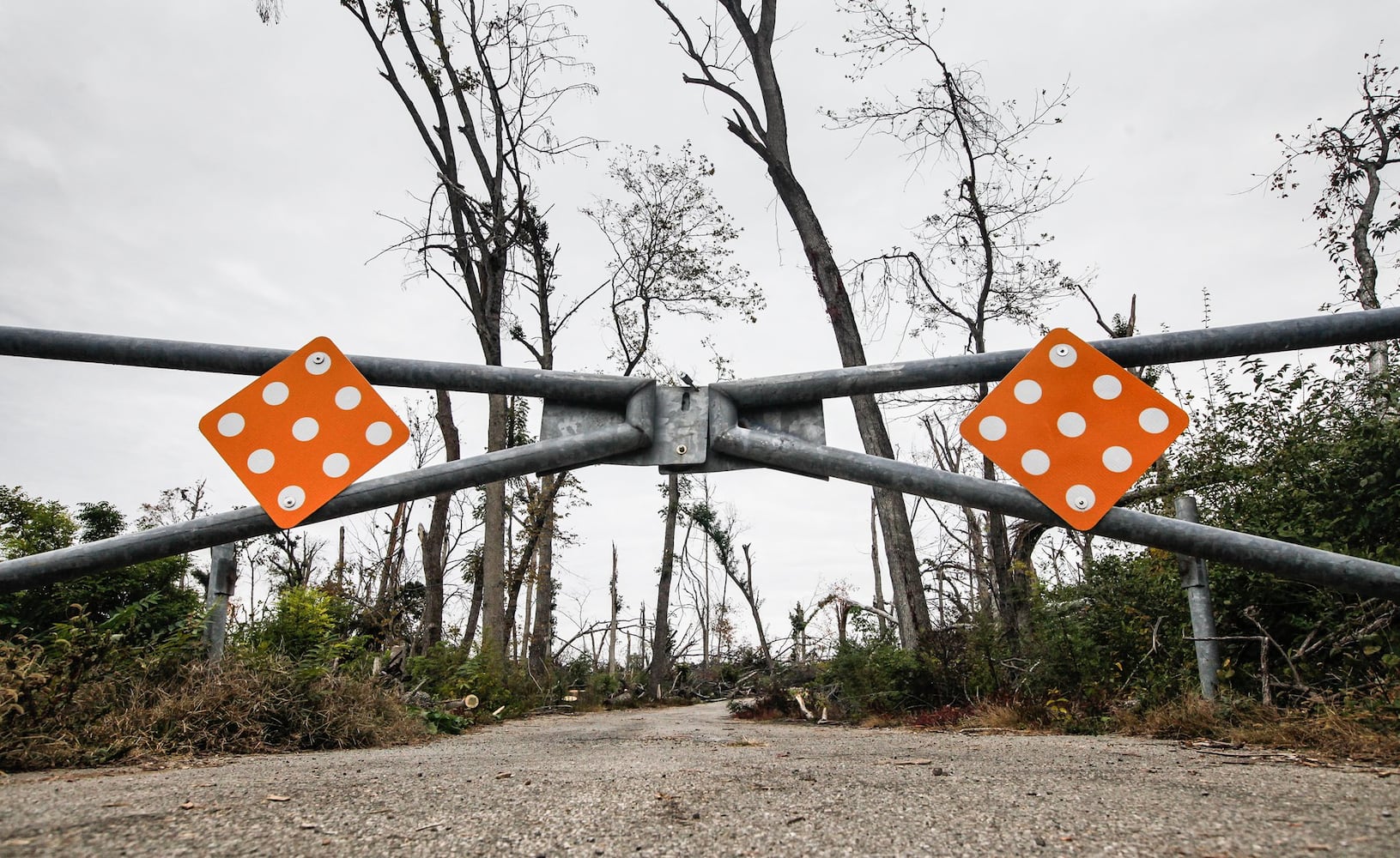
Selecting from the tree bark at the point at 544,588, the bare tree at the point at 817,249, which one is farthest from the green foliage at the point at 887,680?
the tree bark at the point at 544,588

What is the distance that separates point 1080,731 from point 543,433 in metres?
4.52

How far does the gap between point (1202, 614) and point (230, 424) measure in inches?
177

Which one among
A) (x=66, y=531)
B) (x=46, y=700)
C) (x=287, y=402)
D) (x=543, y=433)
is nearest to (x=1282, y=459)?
(x=543, y=433)

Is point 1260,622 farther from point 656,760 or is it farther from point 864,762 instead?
point 656,760

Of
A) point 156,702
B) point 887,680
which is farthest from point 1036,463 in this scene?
point 887,680

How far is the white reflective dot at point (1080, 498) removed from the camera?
5.07 ft

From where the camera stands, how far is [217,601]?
4445mm

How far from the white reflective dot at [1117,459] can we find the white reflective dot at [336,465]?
58.6 inches

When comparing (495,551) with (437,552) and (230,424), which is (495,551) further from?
(230,424)

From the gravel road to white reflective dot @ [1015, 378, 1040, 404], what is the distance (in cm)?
78

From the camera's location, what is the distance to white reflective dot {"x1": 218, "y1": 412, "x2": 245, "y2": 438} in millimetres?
1687

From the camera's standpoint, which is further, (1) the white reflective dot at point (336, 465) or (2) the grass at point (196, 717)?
(2) the grass at point (196, 717)

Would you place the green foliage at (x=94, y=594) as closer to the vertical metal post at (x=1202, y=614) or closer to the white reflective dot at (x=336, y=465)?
the white reflective dot at (x=336, y=465)

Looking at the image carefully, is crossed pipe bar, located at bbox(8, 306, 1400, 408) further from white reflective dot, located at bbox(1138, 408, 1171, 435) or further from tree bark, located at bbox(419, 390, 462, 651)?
tree bark, located at bbox(419, 390, 462, 651)
